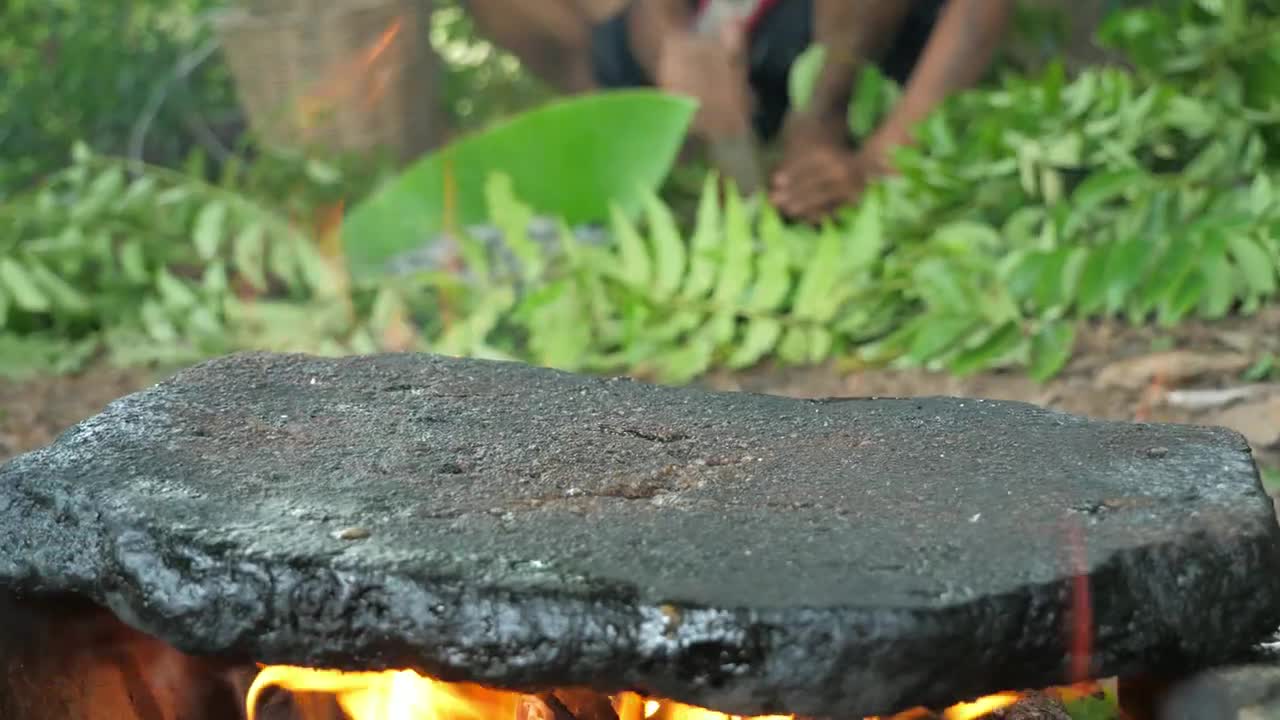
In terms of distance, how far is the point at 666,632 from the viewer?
1.12 meters

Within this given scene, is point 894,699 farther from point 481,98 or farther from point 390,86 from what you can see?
point 481,98

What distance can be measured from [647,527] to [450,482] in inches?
9.0

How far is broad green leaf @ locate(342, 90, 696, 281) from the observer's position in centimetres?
424

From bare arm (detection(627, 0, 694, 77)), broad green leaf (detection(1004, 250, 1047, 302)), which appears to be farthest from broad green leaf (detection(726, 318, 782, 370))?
bare arm (detection(627, 0, 694, 77))

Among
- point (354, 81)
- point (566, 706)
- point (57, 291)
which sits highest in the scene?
point (354, 81)

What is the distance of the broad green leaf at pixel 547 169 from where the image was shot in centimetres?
424

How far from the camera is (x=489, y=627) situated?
115 cm

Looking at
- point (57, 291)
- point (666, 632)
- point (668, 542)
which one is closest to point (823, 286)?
point (57, 291)

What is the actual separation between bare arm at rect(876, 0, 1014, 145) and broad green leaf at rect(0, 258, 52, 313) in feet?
8.09

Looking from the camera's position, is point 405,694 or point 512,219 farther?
point 512,219

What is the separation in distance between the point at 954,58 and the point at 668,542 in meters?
3.35

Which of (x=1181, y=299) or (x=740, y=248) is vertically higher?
(x=740, y=248)

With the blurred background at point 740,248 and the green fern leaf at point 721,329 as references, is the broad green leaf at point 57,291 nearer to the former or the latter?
the blurred background at point 740,248

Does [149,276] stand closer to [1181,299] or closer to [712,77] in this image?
[712,77]
